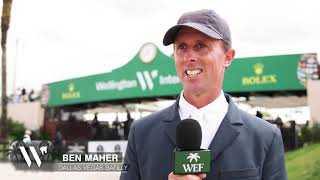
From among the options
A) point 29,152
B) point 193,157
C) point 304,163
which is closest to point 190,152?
point 193,157

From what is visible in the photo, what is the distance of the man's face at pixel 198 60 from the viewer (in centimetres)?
199

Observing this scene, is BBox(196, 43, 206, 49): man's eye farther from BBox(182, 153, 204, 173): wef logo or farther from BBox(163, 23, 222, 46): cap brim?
BBox(182, 153, 204, 173): wef logo

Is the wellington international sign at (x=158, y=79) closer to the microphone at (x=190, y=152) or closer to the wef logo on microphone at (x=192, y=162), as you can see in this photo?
the microphone at (x=190, y=152)

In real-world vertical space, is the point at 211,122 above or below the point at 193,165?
above

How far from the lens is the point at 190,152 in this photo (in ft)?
5.87

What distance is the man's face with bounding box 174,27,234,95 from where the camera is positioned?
1.99 metres

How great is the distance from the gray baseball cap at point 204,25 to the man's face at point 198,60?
0.09 ft

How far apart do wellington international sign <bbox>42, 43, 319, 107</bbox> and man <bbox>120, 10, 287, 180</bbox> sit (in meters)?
12.6

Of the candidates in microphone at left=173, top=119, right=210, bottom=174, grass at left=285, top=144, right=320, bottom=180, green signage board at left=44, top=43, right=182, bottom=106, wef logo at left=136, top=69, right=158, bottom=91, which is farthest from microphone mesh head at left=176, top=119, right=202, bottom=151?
wef logo at left=136, top=69, right=158, bottom=91

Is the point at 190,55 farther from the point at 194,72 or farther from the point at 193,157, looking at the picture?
the point at 193,157

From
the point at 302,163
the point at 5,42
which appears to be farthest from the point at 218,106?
the point at 5,42

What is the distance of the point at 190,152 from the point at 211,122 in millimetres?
340

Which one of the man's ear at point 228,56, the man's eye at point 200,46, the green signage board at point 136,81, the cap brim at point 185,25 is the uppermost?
the cap brim at point 185,25

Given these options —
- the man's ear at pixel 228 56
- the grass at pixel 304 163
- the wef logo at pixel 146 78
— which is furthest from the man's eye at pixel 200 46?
the wef logo at pixel 146 78
